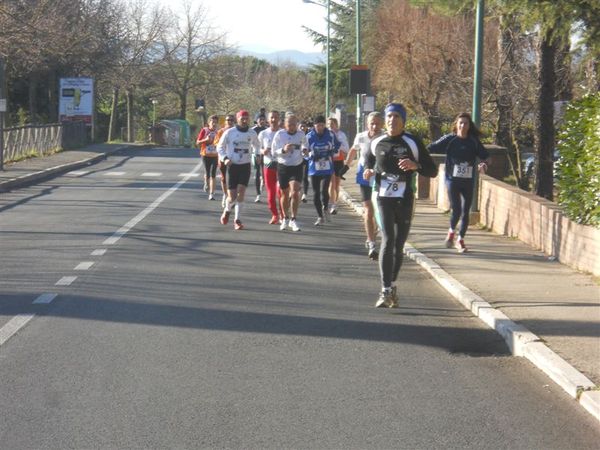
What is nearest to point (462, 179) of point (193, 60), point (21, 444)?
point (21, 444)

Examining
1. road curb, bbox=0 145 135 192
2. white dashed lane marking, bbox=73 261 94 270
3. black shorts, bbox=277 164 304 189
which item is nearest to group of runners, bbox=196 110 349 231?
black shorts, bbox=277 164 304 189

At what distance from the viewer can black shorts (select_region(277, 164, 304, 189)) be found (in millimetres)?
16531

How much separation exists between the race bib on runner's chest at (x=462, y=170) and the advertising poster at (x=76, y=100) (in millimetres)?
41705

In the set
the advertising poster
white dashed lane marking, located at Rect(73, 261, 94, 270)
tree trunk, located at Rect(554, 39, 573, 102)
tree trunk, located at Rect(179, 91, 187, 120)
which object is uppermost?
tree trunk, located at Rect(179, 91, 187, 120)

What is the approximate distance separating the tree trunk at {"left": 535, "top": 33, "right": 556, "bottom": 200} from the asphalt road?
5602 mm

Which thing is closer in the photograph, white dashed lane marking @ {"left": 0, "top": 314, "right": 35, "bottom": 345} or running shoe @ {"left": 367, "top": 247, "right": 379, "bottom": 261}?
white dashed lane marking @ {"left": 0, "top": 314, "right": 35, "bottom": 345}

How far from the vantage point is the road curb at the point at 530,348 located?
21.4 feet

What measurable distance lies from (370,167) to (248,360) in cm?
358

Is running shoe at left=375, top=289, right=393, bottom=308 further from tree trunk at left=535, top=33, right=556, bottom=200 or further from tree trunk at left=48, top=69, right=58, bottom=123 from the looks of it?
tree trunk at left=48, top=69, right=58, bottom=123

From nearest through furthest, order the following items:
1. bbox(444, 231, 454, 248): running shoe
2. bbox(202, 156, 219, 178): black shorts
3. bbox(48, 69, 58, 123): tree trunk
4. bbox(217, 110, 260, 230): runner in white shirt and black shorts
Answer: bbox(444, 231, 454, 248): running shoe → bbox(217, 110, 260, 230): runner in white shirt and black shorts → bbox(202, 156, 219, 178): black shorts → bbox(48, 69, 58, 123): tree trunk

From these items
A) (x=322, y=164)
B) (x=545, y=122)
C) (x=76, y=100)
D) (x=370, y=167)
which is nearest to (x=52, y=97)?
(x=76, y=100)

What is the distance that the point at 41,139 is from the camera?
4156cm

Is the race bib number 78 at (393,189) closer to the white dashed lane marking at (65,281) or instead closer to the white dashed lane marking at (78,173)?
the white dashed lane marking at (65,281)

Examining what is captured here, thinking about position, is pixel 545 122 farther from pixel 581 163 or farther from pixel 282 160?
pixel 581 163
